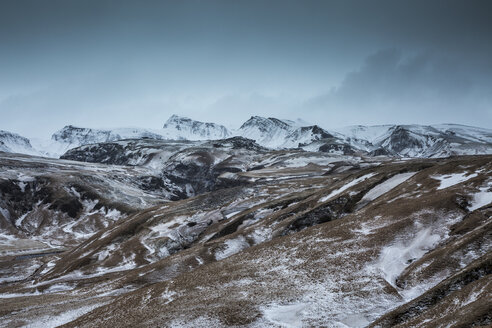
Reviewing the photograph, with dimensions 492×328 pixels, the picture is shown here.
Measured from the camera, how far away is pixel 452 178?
65750 mm

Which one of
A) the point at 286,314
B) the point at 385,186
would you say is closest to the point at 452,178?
the point at 385,186

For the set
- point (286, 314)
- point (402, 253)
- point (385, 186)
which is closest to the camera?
point (286, 314)

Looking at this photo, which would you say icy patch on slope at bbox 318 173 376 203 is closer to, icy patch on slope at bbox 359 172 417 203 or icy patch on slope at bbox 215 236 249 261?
icy patch on slope at bbox 359 172 417 203

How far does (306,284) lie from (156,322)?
661 inches

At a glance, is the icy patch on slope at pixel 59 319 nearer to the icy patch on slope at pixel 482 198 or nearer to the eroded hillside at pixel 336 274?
the eroded hillside at pixel 336 274

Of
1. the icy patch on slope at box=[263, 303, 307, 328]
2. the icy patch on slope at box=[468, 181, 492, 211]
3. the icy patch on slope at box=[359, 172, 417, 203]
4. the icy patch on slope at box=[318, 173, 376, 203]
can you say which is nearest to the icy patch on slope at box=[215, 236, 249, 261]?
the icy patch on slope at box=[318, 173, 376, 203]

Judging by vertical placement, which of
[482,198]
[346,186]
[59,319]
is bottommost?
[59,319]

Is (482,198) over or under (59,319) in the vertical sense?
over

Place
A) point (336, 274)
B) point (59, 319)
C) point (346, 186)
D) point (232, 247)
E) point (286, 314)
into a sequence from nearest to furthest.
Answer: point (286, 314) < point (336, 274) < point (59, 319) < point (232, 247) < point (346, 186)

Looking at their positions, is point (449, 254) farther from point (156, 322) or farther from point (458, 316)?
point (156, 322)

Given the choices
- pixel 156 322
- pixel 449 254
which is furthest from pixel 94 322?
pixel 449 254

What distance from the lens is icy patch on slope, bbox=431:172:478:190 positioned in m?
62.4

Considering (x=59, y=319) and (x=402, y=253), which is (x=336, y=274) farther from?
(x=59, y=319)

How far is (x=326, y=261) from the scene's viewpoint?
44.0 meters
